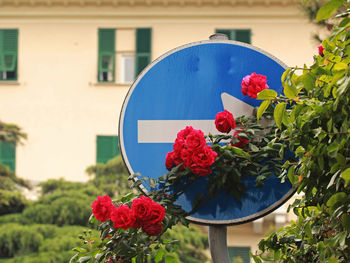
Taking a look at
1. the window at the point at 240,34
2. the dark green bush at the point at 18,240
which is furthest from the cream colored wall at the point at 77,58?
the dark green bush at the point at 18,240

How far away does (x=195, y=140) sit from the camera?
2355 mm

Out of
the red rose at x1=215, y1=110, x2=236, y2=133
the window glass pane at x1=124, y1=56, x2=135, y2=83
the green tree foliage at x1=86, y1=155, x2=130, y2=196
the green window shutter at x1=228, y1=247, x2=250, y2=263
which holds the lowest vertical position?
the green window shutter at x1=228, y1=247, x2=250, y2=263

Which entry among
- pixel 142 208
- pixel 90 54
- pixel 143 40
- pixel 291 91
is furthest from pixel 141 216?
pixel 90 54

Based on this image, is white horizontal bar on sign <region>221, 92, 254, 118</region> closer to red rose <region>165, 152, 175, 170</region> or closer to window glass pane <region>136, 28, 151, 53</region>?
red rose <region>165, 152, 175, 170</region>

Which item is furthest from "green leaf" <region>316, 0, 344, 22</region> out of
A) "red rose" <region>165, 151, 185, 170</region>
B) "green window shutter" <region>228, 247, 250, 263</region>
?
"green window shutter" <region>228, 247, 250, 263</region>

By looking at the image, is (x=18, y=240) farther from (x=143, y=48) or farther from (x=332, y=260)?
(x=332, y=260)

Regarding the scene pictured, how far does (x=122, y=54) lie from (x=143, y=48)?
0.55 metres

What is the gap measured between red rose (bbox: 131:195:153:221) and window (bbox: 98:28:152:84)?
15699mm

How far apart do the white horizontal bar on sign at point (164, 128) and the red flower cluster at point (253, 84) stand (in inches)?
6.9

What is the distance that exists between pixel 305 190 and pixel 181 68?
0.73 metres

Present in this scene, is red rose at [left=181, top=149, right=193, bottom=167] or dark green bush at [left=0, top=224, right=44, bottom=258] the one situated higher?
red rose at [left=181, top=149, right=193, bottom=167]

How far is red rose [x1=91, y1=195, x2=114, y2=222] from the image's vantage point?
7.89ft

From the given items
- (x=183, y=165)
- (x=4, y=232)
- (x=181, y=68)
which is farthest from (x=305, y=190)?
(x=4, y=232)

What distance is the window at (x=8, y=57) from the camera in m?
18.5
